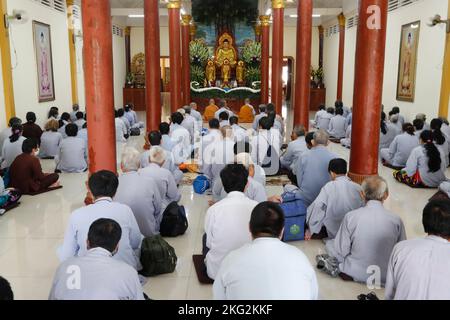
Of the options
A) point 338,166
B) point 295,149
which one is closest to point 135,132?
point 295,149

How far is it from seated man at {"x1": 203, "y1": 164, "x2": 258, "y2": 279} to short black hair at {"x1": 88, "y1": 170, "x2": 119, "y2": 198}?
0.76 m

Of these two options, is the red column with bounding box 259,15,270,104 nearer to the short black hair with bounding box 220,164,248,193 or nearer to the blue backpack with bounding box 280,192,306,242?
the blue backpack with bounding box 280,192,306,242

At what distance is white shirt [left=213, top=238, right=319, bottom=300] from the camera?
89.7 inches

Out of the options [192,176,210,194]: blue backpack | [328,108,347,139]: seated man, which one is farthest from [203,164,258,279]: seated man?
[328,108,347,139]: seated man

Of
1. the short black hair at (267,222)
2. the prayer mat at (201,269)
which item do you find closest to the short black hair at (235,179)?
the prayer mat at (201,269)

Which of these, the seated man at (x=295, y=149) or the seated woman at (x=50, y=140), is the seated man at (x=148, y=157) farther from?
the seated woman at (x=50, y=140)

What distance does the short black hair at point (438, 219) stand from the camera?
8.83 ft

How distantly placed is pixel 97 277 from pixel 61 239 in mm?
2925

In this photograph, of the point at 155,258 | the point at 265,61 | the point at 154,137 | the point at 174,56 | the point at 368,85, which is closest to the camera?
the point at 155,258

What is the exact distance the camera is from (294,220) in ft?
15.9

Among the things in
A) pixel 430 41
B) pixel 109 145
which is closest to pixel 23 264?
pixel 109 145

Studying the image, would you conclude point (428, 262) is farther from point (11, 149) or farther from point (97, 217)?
point (11, 149)

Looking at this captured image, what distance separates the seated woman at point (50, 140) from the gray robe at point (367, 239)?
6978 mm

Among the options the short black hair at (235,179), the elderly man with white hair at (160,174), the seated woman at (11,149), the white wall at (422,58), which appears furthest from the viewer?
the white wall at (422,58)
